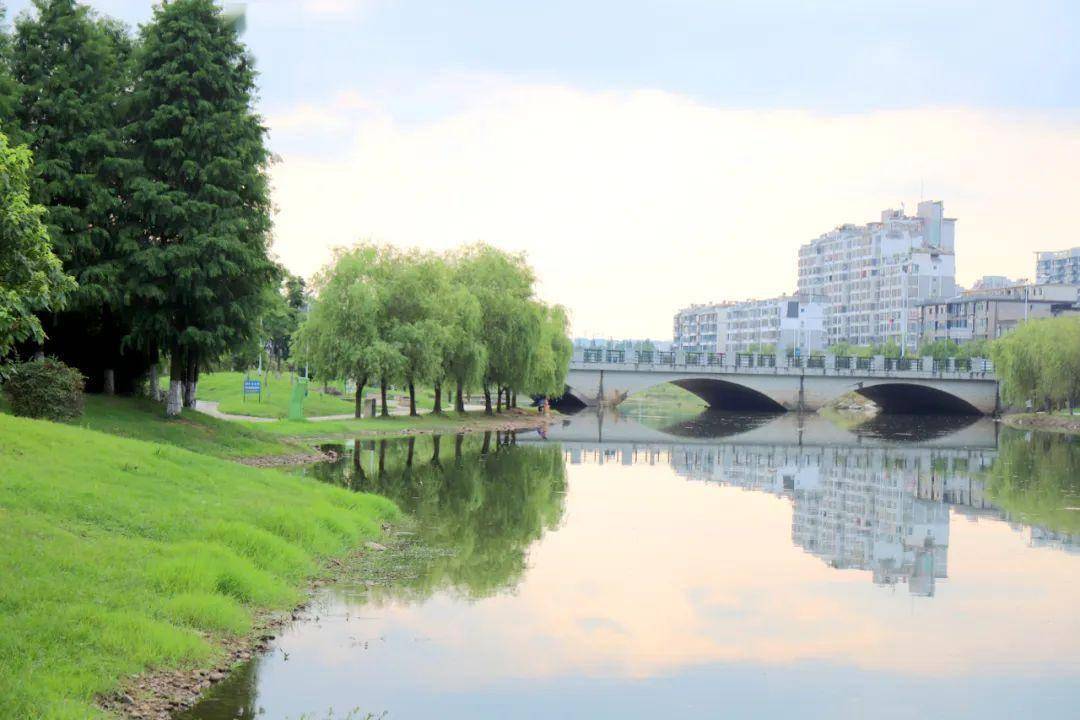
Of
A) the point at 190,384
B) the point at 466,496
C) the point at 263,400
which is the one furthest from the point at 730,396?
the point at 466,496

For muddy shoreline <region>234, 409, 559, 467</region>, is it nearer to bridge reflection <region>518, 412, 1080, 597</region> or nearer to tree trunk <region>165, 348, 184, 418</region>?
bridge reflection <region>518, 412, 1080, 597</region>

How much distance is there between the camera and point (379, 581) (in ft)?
66.7

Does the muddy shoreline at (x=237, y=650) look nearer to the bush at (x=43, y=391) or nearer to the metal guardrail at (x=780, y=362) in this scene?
the bush at (x=43, y=391)

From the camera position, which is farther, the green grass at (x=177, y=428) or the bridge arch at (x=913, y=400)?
the bridge arch at (x=913, y=400)

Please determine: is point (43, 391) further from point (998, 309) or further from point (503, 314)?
point (998, 309)

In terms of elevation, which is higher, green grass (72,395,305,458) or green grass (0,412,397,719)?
green grass (72,395,305,458)

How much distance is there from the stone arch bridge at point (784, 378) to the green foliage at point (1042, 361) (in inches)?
578

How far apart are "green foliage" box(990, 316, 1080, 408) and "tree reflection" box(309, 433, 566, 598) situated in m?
53.1

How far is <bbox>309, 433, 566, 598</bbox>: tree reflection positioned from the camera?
22.1m

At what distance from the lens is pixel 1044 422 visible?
95.8 m

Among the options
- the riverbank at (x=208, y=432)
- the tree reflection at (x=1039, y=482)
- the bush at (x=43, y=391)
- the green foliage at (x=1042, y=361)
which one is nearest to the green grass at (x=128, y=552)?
the bush at (x=43, y=391)

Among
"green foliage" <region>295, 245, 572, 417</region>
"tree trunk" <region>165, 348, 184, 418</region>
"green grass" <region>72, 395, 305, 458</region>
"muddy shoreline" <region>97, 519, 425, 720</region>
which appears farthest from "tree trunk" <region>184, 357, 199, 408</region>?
"muddy shoreline" <region>97, 519, 425, 720</region>

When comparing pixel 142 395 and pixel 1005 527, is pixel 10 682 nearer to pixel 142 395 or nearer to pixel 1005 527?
pixel 1005 527

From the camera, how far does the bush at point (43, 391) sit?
2902 cm
